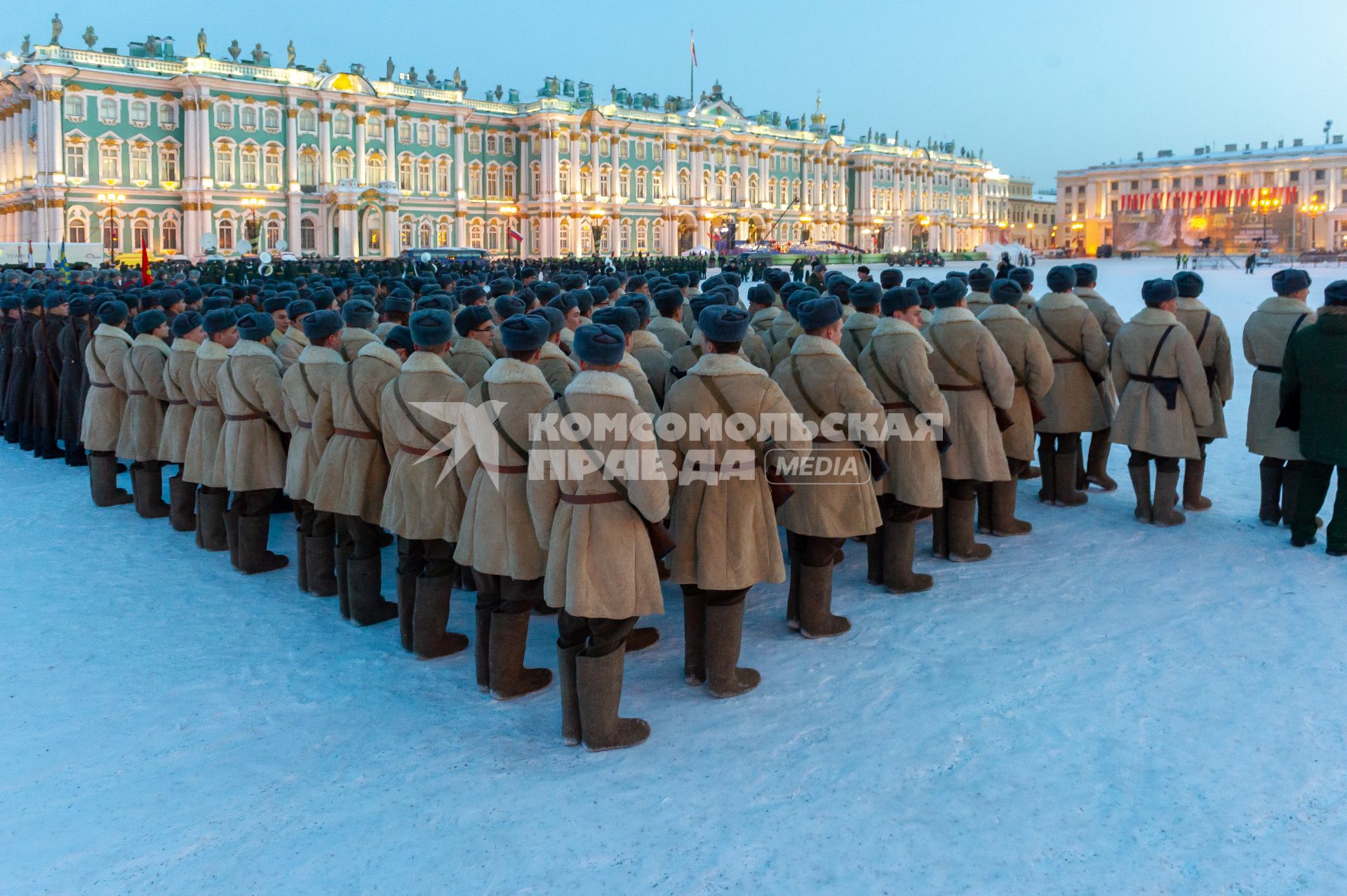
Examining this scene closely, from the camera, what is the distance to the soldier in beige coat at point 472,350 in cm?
479

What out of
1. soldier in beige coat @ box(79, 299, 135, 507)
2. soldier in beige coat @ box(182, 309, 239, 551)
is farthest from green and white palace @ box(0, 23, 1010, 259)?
soldier in beige coat @ box(182, 309, 239, 551)

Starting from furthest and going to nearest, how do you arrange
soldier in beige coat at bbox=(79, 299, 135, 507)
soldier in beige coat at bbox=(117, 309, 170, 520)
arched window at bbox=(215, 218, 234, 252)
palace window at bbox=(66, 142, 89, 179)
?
arched window at bbox=(215, 218, 234, 252) < palace window at bbox=(66, 142, 89, 179) < soldier in beige coat at bbox=(79, 299, 135, 507) < soldier in beige coat at bbox=(117, 309, 170, 520)

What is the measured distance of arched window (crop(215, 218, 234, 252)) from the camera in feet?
136

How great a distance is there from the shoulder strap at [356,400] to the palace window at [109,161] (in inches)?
1626

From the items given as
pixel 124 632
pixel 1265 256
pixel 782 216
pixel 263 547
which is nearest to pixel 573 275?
pixel 263 547

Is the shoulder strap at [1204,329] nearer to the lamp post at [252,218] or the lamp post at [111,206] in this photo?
the lamp post at [111,206]

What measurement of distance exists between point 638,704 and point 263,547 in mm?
2764

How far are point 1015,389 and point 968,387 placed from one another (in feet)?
2.06

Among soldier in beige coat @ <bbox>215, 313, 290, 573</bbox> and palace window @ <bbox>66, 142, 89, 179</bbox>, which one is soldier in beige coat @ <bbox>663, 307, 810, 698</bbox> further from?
palace window @ <bbox>66, 142, 89, 179</bbox>

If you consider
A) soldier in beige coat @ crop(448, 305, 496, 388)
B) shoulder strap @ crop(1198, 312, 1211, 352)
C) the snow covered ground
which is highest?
shoulder strap @ crop(1198, 312, 1211, 352)

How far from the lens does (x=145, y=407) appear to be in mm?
6762

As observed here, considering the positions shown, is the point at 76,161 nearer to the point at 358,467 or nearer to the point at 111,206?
the point at 111,206

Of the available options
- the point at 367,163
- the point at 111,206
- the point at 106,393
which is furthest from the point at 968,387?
the point at 367,163

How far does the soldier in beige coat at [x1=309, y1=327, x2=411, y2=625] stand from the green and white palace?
37261 millimetres
